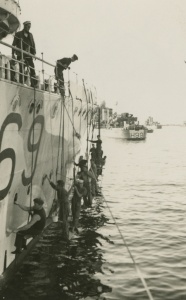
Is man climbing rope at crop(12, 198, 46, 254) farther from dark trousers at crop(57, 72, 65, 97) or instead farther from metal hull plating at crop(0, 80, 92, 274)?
dark trousers at crop(57, 72, 65, 97)

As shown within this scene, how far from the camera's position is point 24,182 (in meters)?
11.4

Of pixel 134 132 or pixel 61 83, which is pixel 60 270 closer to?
pixel 61 83

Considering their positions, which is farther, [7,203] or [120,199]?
[120,199]

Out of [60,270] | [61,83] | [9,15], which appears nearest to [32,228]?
[60,270]

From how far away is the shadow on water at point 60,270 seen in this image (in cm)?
932

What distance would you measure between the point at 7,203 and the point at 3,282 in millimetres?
1854

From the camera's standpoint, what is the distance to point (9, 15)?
→ 44.3 ft

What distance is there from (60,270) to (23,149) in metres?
3.33

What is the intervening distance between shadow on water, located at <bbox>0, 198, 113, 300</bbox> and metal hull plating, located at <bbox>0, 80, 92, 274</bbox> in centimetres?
71

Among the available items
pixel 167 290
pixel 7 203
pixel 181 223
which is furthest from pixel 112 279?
pixel 181 223

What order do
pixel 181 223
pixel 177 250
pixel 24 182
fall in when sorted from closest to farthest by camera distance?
pixel 24 182
pixel 177 250
pixel 181 223

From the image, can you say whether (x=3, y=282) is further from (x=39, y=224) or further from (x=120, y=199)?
(x=120, y=199)

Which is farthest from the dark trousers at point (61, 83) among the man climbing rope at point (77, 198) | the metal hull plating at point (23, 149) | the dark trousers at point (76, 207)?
the dark trousers at point (76, 207)

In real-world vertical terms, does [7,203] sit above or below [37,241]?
above
